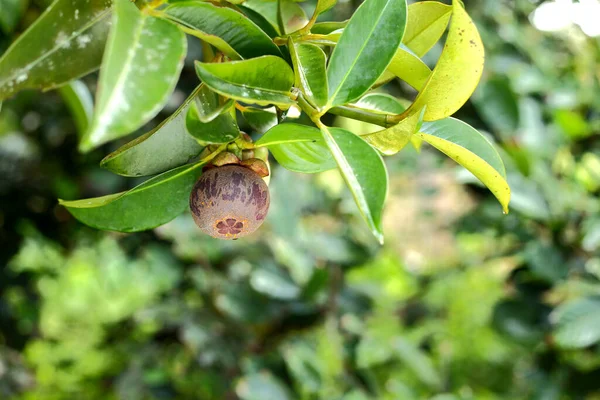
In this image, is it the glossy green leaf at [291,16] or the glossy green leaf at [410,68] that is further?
the glossy green leaf at [291,16]

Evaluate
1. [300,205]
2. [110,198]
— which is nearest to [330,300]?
[300,205]

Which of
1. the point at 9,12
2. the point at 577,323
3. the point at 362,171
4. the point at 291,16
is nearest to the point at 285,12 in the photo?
the point at 291,16

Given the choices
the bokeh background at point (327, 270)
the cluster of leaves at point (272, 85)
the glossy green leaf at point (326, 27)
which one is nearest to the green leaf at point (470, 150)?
the cluster of leaves at point (272, 85)

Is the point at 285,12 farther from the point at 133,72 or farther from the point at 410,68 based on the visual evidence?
the point at 133,72

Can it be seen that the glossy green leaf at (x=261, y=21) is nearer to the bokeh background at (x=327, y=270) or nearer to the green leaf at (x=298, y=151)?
the green leaf at (x=298, y=151)

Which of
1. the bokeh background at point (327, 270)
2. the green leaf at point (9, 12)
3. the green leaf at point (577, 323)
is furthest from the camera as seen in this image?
the bokeh background at point (327, 270)

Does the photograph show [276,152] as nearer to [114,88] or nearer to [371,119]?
[371,119]

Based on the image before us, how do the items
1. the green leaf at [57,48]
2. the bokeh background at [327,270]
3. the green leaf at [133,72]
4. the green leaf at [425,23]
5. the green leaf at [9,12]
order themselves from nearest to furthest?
the green leaf at [133,72] < the green leaf at [57,48] < the green leaf at [425,23] < the green leaf at [9,12] < the bokeh background at [327,270]
